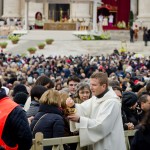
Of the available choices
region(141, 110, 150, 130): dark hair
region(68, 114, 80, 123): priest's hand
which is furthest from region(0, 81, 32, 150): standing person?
region(141, 110, 150, 130): dark hair

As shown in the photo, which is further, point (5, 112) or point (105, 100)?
point (105, 100)

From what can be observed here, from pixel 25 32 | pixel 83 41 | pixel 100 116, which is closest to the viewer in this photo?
pixel 100 116

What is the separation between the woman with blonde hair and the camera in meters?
7.78

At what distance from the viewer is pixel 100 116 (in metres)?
7.66

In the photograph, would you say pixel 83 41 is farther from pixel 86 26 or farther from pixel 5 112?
pixel 5 112

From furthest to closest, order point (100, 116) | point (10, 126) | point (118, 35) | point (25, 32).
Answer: point (118, 35), point (25, 32), point (100, 116), point (10, 126)

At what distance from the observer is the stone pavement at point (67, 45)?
44984 millimetres

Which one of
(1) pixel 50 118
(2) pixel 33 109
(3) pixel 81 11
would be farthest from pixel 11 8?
(1) pixel 50 118

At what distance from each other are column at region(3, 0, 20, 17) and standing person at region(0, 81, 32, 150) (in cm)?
5812

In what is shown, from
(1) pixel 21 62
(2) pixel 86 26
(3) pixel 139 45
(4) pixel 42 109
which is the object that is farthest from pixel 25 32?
(4) pixel 42 109

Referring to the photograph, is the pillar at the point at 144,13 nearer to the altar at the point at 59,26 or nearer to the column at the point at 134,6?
the column at the point at 134,6

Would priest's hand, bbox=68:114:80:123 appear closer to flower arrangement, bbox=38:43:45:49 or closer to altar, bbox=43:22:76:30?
flower arrangement, bbox=38:43:45:49

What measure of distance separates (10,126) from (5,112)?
0.15 m

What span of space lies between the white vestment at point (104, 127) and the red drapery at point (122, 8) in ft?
193
